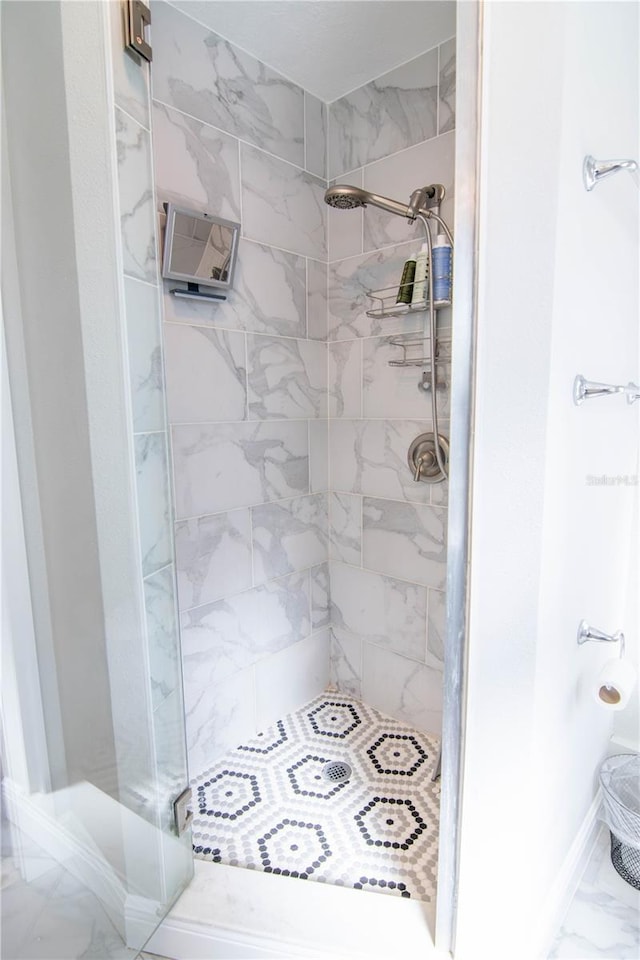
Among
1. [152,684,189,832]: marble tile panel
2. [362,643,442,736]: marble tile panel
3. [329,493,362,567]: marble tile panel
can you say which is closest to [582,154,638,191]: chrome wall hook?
[329,493,362,567]: marble tile panel

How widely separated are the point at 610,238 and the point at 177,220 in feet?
3.63

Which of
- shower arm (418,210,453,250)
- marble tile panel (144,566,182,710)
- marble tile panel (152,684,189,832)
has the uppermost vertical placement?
shower arm (418,210,453,250)

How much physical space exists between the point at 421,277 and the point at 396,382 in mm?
357

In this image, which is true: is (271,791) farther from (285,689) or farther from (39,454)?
(39,454)

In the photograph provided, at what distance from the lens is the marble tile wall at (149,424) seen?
3.18ft

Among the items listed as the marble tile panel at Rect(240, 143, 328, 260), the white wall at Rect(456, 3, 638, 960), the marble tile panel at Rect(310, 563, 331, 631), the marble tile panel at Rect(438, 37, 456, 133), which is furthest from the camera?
the marble tile panel at Rect(310, 563, 331, 631)

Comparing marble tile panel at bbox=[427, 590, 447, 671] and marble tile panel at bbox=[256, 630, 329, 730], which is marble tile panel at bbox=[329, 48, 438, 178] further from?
marble tile panel at bbox=[256, 630, 329, 730]

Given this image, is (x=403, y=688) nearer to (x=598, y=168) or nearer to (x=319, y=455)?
(x=319, y=455)

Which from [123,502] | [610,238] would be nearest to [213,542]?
[123,502]

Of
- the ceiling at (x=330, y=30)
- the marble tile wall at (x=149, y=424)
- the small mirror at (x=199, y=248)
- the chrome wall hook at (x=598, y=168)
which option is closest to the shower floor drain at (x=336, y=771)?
the marble tile wall at (x=149, y=424)

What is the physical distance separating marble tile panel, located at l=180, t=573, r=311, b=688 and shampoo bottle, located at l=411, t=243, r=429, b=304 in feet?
3.65

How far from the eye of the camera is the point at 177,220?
1377 mm

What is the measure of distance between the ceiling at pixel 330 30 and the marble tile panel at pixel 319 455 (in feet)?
3.93

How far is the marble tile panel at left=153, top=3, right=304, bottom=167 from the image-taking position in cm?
A: 138
